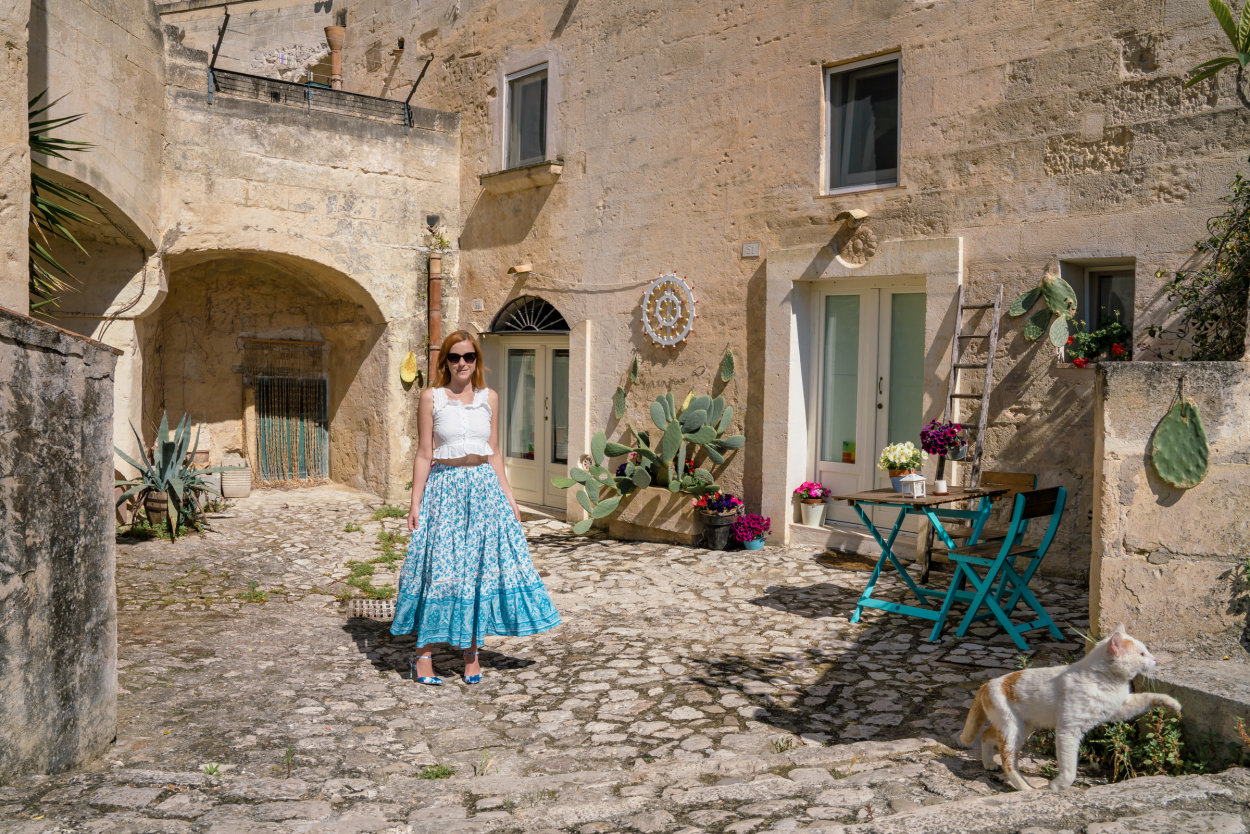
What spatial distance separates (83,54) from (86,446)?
573 centimetres

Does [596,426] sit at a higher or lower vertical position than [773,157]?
lower

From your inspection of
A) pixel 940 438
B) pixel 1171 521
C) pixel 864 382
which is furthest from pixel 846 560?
pixel 1171 521

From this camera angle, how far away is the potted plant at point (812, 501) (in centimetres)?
781

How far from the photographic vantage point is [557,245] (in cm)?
984

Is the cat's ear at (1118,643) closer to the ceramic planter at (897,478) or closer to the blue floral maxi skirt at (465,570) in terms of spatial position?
the blue floral maxi skirt at (465,570)

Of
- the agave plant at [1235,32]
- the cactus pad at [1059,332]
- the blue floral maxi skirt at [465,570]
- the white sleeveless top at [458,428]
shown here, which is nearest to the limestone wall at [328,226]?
the white sleeveless top at [458,428]

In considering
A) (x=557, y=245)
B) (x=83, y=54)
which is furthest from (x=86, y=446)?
(x=557, y=245)

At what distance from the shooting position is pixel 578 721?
4.00 meters

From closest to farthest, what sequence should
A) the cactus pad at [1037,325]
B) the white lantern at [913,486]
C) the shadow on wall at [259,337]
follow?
1. the white lantern at [913,486]
2. the cactus pad at [1037,325]
3. the shadow on wall at [259,337]

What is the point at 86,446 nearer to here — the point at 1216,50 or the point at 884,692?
the point at 884,692

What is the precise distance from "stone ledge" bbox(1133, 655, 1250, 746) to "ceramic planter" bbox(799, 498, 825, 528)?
15.3ft

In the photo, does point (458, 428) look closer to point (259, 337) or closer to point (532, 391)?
point (532, 391)

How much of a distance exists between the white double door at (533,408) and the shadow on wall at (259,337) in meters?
1.31

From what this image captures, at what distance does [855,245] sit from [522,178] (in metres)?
3.88
